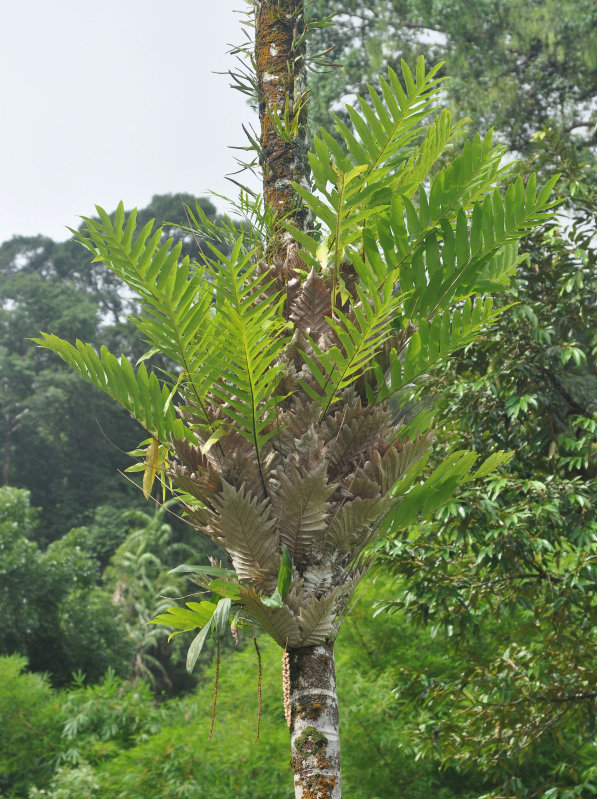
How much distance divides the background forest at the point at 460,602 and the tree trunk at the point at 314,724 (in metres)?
0.31

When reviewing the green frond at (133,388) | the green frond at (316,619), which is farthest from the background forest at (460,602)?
the green frond at (316,619)

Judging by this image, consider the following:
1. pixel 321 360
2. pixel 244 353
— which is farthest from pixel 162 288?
pixel 321 360

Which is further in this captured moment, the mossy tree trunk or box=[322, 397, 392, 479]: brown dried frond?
the mossy tree trunk

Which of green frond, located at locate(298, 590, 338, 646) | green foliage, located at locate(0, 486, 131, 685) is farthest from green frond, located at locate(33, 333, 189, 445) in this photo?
green foliage, located at locate(0, 486, 131, 685)

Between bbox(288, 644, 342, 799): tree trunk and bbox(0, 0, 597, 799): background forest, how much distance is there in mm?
314

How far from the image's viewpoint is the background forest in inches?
161

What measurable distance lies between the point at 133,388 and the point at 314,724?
1.97 ft

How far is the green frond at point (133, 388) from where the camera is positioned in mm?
1299

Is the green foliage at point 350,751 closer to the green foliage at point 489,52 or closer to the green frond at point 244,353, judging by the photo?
the green frond at point 244,353

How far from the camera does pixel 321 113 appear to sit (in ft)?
36.4

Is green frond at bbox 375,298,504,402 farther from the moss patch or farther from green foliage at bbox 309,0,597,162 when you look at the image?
green foliage at bbox 309,0,597,162

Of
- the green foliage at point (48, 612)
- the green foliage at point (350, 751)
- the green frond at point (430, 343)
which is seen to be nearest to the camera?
the green frond at point (430, 343)

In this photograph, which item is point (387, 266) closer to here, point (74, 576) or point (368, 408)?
point (368, 408)

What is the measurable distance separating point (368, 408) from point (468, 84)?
37.3 feet
